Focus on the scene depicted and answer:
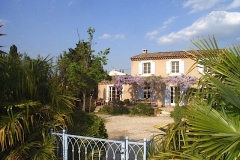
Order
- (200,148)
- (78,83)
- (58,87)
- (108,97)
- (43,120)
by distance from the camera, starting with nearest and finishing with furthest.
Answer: (200,148), (43,120), (58,87), (78,83), (108,97)

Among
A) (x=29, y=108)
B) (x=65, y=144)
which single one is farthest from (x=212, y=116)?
(x=29, y=108)

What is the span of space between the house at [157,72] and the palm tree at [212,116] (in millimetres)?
21793

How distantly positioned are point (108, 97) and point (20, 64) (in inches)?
966

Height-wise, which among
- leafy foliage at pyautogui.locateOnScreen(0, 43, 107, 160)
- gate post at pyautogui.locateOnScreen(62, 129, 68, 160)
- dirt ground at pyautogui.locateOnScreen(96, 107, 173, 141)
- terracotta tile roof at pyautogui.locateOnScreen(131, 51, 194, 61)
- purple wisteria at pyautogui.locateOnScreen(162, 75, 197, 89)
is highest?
terracotta tile roof at pyautogui.locateOnScreen(131, 51, 194, 61)

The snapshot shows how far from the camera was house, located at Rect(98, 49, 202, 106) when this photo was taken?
25.3m

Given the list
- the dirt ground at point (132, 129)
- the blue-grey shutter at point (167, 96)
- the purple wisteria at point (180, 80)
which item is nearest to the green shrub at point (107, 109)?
the dirt ground at point (132, 129)

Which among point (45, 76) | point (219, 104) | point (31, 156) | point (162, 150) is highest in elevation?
point (45, 76)

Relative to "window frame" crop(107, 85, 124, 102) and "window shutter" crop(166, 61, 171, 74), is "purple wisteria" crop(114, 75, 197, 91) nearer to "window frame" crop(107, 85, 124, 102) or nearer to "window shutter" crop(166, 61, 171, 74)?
"window shutter" crop(166, 61, 171, 74)

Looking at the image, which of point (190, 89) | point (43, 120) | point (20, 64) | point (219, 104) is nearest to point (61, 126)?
point (43, 120)

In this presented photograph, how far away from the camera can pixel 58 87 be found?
15.7 ft

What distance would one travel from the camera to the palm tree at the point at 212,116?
2596mm

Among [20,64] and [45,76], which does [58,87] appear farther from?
[20,64]

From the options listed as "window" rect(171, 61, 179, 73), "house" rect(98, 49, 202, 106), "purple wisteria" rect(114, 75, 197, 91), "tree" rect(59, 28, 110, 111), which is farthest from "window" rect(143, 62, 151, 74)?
"tree" rect(59, 28, 110, 111)

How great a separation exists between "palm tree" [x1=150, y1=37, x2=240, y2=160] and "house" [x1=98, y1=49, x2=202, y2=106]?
71.5 feet
